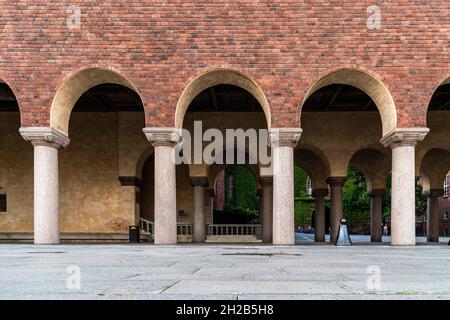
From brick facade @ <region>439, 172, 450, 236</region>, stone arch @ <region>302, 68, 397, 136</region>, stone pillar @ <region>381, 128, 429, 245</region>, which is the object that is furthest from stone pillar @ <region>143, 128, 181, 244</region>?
brick facade @ <region>439, 172, 450, 236</region>

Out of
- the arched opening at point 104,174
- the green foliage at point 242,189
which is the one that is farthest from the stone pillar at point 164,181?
the green foliage at point 242,189

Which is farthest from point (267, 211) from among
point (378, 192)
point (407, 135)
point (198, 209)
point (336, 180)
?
point (407, 135)

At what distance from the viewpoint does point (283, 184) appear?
14742 millimetres

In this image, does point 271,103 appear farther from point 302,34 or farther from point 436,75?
point 436,75

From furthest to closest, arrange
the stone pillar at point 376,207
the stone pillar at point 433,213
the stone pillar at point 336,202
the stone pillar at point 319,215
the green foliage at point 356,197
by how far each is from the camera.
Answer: the green foliage at point 356,197 → the stone pillar at point 433,213 → the stone pillar at point 376,207 → the stone pillar at point 319,215 → the stone pillar at point 336,202

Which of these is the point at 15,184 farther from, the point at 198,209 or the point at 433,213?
the point at 433,213

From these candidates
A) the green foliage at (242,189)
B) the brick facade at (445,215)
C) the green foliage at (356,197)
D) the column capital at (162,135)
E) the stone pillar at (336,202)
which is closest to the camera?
the column capital at (162,135)

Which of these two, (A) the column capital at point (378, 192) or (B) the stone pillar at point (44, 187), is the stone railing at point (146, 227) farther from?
(A) the column capital at point (378, 192)

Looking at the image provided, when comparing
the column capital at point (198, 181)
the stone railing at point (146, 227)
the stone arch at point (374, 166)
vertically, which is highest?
the stone arch at point (374, 166)

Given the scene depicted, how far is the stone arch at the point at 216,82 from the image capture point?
49.6ft

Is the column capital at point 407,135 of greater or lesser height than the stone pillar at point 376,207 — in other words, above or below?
above

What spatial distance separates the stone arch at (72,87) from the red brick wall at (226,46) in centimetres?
20

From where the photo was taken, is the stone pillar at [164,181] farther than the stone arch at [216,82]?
No

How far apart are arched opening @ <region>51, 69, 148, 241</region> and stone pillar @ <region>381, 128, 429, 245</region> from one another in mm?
11340
